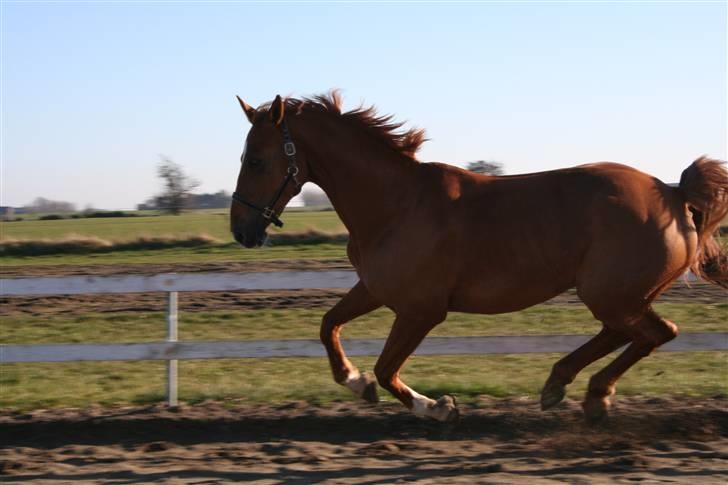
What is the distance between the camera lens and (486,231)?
5582 mm

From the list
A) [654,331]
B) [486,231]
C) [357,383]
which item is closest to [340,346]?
[357,383]

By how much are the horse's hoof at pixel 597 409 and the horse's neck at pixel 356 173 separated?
1788 mm

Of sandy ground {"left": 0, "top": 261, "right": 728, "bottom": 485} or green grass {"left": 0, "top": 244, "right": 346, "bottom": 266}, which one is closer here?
sandy ground {"left": 0, "top": 261, "right": 728, "bottom": 485}

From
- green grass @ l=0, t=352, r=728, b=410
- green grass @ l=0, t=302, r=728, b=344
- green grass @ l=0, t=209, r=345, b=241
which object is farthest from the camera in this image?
green grass @ l=0, t=209, r=345, b=241

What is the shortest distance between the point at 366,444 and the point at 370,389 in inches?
16.6

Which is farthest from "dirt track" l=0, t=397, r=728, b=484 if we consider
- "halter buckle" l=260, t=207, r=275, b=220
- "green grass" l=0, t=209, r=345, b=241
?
"green grass" l=0, t=209, r=345, b=241

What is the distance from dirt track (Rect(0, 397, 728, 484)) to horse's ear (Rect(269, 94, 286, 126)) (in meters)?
2.06

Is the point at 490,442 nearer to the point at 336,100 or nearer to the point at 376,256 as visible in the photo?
the point at 376,256

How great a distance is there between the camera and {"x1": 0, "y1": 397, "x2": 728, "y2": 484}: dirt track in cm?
491

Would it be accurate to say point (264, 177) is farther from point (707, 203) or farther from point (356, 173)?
A: point (707, 203)

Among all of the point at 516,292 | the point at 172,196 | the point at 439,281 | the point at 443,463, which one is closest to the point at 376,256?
the point at 439,281

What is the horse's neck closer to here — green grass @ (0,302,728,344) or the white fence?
the white fence

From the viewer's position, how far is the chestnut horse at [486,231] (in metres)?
5.50

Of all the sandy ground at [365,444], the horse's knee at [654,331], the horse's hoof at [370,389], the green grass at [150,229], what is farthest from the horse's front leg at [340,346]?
the green grass at [150,229]
